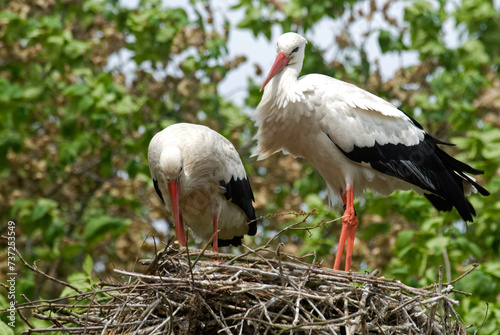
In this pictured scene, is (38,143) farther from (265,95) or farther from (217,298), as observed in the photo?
(217,298)

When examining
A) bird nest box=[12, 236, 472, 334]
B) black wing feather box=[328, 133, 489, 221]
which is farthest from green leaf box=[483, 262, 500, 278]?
bird nest box=[12, 236, 472, 334]

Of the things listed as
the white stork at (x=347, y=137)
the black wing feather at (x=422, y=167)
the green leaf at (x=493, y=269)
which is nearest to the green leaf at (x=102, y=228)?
the white stork at (x=347, y=137)

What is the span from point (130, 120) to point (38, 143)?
1.28 m

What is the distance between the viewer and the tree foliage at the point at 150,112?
8539 millimetres

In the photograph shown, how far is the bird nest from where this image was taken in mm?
4676

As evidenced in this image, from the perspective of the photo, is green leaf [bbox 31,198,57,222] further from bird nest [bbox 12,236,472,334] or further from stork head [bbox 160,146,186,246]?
bird nest [bbox 12,236,472,334]

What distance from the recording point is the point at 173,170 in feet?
20.2

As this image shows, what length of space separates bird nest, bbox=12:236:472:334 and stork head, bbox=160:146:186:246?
1.13 m

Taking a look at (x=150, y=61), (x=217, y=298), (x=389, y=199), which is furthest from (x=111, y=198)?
→ (x=217, y=298)

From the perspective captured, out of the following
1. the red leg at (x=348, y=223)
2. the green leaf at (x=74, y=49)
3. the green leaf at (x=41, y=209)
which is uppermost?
the green leaf at (x=74, y=49)

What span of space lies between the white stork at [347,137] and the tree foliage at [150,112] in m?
1.27

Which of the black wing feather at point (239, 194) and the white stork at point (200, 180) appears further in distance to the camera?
the black wing feather at point (239, 194)

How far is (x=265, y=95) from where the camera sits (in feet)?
21.3

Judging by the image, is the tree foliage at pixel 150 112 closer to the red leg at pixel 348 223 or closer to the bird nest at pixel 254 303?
the red leg at pixel 348 223
